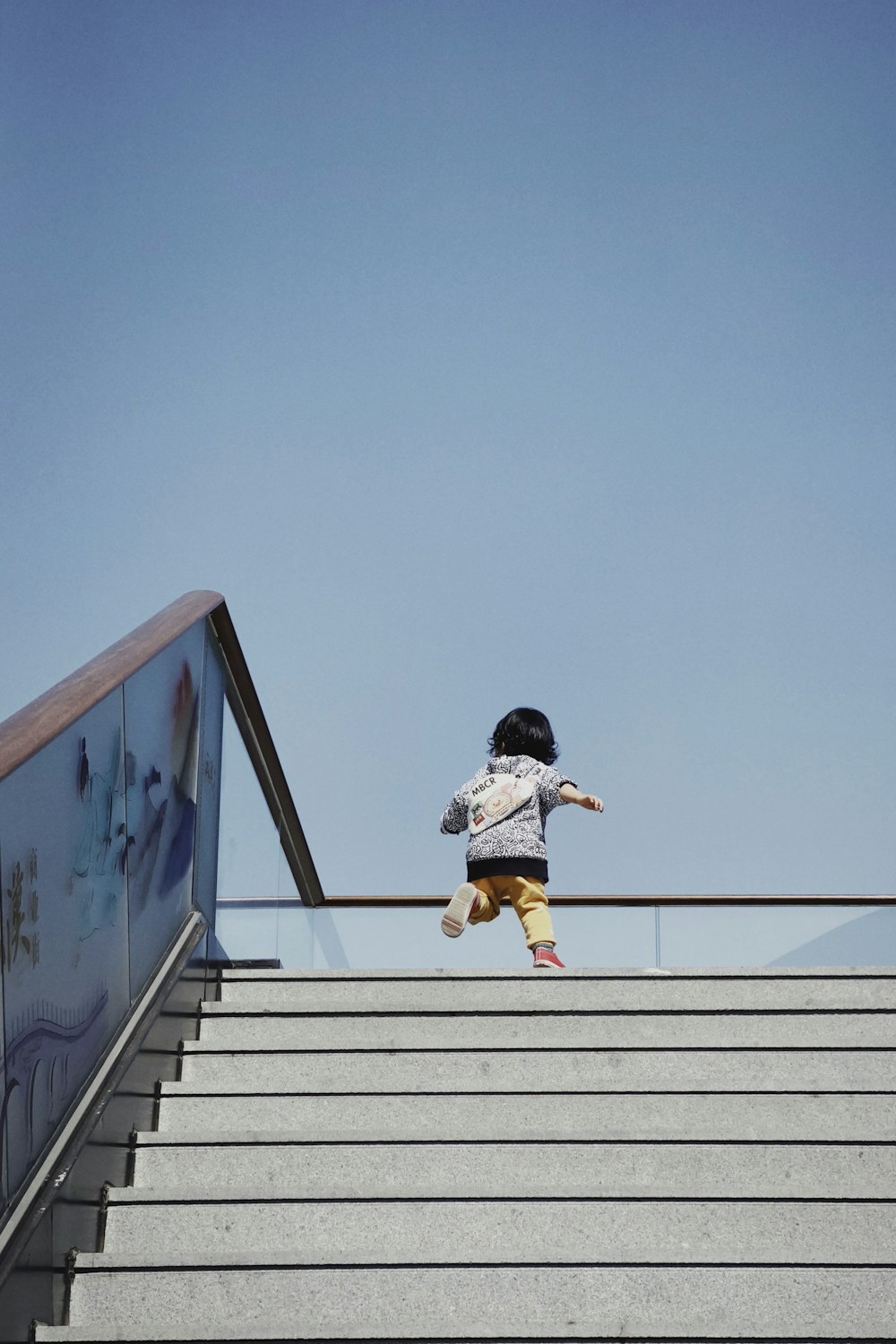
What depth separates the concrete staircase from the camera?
281 cm

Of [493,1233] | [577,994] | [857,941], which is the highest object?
[857,941]

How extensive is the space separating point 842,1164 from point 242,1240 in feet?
4.61

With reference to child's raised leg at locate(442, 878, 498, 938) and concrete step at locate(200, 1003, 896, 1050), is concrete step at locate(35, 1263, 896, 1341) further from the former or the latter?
child's raised leg at locate(442, 878, 498, 938)

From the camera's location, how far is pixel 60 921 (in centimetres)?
301

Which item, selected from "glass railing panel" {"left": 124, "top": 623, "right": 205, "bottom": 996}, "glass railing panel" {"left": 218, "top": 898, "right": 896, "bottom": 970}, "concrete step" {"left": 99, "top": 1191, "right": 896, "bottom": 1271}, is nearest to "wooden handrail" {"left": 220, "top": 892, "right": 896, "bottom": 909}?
"glass railing panel" {"left": 218, "top": 898, "right": 896, "bottom": 970}

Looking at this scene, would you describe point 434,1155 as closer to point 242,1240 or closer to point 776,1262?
point 242,1240

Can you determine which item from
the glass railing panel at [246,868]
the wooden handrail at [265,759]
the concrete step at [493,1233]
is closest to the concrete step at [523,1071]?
the concrete step at [493,1233]

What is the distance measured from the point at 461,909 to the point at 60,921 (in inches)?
111

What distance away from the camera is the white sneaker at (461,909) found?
18.5ft

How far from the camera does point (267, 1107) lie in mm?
3658

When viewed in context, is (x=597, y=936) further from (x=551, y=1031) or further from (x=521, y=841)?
(x=551, y=1031)

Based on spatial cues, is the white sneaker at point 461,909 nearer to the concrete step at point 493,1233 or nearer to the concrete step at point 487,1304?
the concrete step at point 493,1233

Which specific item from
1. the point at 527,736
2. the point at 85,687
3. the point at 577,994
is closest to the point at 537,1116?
the point at 577,994

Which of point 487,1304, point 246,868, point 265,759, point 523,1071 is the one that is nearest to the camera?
point 487,1304
